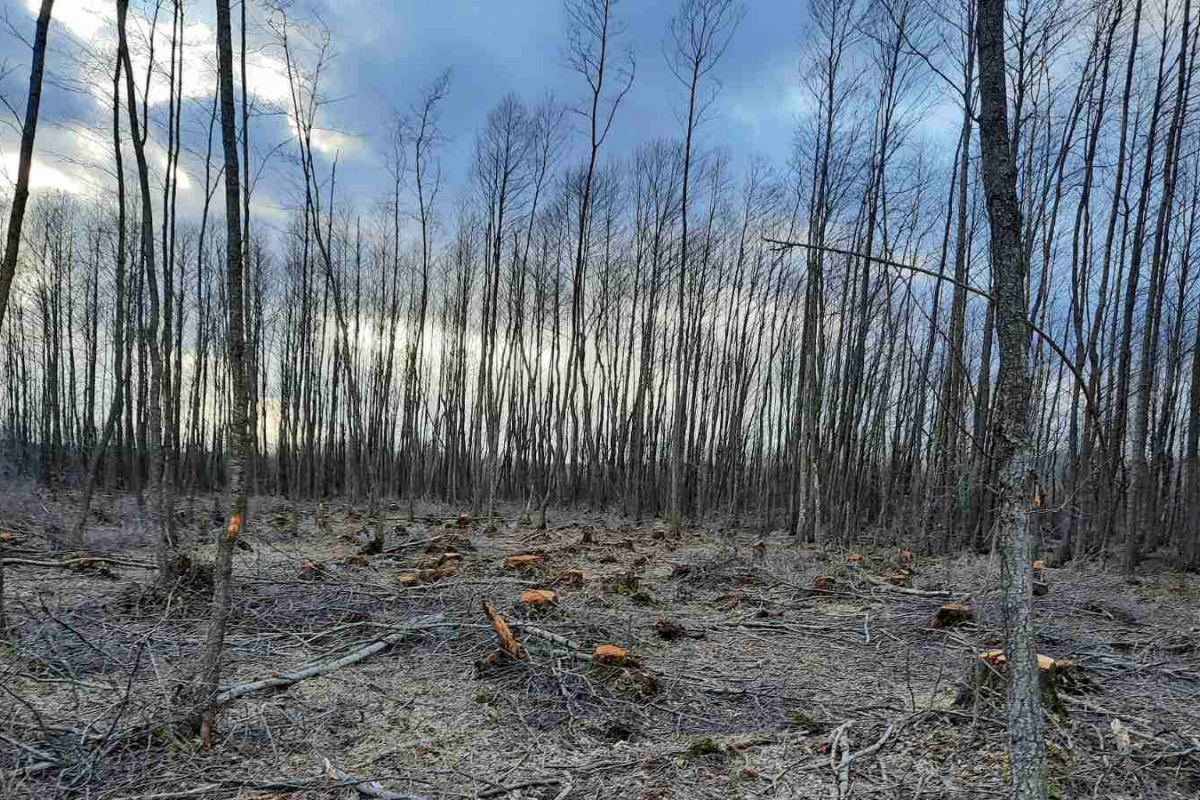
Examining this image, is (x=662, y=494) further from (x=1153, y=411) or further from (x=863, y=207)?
(x=1153, y=411)

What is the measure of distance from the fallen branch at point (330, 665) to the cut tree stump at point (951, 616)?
406 cm

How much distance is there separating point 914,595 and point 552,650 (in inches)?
173

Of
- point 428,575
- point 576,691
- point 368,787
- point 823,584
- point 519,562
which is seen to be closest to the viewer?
point 368,787

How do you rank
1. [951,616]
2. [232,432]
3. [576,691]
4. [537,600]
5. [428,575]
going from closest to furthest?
[232,432] < [576,691] < [537,600] < [951,616] < [428,575]

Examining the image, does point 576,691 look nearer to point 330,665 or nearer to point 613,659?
point 613,659

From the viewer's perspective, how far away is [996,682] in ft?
11.3

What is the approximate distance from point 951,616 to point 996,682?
207 centimetres

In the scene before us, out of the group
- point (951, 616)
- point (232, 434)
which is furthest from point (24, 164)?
point (951, 616)

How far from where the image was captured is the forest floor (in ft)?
9.27

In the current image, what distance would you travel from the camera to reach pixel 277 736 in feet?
10.6

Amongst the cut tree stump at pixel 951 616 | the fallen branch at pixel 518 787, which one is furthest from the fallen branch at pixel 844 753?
the cut tree stump at pixel 951 616

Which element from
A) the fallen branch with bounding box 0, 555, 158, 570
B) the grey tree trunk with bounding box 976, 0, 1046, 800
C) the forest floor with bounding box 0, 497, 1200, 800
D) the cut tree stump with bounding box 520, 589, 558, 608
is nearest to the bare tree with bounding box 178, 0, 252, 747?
the forest floor with bounding box 0, 497, 1200, 800

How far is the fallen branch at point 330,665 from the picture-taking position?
3.62 m

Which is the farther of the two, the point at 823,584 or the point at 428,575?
the point at 823,584
